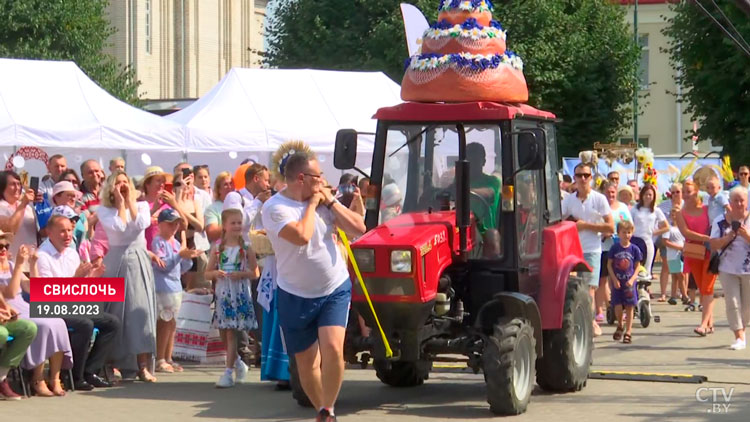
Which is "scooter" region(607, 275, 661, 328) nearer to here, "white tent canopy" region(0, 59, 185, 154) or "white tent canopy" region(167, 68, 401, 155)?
"white tent canopy" region(167, 68, 401, 155)

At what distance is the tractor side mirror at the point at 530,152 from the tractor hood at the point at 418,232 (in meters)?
0.71

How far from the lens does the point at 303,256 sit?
925 cm

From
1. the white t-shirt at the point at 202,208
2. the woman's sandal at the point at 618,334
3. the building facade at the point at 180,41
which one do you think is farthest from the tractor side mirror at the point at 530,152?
the building facade at the point at 180,41

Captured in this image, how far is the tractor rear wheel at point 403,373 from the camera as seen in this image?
11.8 m

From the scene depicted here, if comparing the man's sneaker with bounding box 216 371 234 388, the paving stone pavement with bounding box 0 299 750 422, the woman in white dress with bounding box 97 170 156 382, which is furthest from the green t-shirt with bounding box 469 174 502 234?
the woman in white dress with bounding box 97 170 156 382

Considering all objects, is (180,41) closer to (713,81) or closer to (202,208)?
(713,81)

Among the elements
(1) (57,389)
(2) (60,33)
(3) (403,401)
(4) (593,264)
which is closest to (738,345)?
(4) (593,264)

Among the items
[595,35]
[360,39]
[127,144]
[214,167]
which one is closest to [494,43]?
[127,144]

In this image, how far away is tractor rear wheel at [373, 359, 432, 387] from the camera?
11.8m

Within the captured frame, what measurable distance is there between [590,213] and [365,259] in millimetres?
5892

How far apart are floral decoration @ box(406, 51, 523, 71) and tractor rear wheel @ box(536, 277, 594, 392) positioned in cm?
198

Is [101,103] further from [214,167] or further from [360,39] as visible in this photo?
[360,39]

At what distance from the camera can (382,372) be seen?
11.9m

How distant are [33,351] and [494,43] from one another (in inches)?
174
